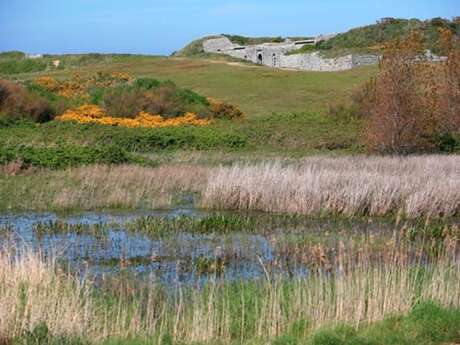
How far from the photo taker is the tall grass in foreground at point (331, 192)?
17.7 metres

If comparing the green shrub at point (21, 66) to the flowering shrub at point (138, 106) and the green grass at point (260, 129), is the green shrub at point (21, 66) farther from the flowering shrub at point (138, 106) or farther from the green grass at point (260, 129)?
the flowering shrub at point (138, 106)

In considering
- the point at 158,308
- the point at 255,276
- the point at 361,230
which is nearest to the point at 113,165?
the point at 361,230

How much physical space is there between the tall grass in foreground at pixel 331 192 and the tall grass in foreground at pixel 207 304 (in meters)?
6.93

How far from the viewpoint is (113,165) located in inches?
923

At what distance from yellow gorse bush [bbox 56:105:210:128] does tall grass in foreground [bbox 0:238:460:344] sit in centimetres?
2452

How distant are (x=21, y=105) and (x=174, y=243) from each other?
24.3 meters

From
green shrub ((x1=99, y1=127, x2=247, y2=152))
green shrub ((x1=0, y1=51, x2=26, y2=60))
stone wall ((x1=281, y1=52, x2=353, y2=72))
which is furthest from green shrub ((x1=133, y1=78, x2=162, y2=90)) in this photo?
green shrub ((x1=0, y1=51, x2=26, y2=60))

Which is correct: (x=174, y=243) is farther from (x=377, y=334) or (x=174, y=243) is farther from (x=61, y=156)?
(x=61, y=156)

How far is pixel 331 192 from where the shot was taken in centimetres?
1792

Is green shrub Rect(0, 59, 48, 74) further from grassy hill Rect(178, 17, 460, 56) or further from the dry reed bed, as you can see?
the dry reed bed

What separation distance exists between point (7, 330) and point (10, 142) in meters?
20.9

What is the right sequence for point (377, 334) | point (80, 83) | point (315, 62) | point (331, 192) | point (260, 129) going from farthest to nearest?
point (315, 62) → point (80, 83) → point (260, 129) → point (331, 192) → point (377, 334)

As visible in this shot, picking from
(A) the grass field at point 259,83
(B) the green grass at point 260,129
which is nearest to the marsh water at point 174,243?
(B) the green grass at point 260,129

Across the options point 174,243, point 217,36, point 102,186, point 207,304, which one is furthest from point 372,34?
point 207,304
